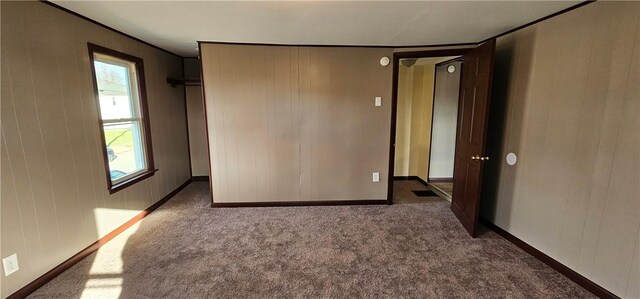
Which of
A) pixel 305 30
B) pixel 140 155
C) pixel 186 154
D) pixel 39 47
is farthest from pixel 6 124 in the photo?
pixel 186 154

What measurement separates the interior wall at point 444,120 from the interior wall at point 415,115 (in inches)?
3.9

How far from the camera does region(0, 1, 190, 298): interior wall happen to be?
1793 mm

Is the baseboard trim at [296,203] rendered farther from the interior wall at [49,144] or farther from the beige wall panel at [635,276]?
the beige wall panel at [635,276]

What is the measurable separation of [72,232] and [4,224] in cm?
57

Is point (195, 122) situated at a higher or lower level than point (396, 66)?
lower

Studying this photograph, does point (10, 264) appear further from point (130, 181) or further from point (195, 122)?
point (195, 122)

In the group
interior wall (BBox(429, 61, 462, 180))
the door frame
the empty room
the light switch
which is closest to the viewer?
the empty room

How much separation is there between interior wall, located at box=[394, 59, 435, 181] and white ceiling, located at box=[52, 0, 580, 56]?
1.42 metres

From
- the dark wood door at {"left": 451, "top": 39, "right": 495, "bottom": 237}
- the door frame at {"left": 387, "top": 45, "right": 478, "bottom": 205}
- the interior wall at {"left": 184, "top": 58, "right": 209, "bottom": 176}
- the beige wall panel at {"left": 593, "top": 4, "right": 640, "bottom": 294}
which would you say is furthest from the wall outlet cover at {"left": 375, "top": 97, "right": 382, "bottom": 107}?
the interior wall at {"left": 184, "top": 58, "right": 209, "bottom": 176}

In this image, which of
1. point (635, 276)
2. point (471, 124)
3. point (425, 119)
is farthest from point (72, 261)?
point (425, 119)

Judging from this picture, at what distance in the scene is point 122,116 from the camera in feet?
9.87

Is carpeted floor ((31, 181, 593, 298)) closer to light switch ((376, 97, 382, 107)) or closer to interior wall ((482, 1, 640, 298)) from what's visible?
interior wall ((482, 1, 640, 298))

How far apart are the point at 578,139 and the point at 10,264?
4.17 meters

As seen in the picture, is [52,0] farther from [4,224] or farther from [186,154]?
[186,154]
